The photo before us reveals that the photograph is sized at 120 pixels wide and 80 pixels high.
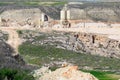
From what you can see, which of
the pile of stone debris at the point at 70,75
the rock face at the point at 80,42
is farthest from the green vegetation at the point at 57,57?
the pile of stone debris at the point at 70,75

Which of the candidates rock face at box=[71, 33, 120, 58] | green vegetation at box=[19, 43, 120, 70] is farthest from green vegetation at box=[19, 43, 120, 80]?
rock face at box=[71, 33, 120, 58]

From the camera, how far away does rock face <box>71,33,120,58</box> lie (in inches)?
2074

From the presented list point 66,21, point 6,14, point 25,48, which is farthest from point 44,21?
point 25,48

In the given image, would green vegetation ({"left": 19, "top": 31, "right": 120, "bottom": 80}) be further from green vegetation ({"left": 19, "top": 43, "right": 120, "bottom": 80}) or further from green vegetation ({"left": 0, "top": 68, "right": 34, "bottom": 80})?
green vegetation ({"left": 0, "top": 68, "right": 34, "bottom": 80})

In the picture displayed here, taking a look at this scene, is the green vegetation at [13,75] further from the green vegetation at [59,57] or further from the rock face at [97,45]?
the rock face at [97,45]

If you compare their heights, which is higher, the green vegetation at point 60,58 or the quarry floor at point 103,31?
the green vegetation at point 60,58

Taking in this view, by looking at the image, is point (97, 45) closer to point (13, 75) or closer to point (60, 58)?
point (60, 58)

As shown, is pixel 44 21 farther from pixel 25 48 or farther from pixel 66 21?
pixel 25 48

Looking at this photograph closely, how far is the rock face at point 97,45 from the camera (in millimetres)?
52688

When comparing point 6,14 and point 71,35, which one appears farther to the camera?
point 6,14

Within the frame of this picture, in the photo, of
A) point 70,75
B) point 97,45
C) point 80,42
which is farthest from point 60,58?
point 70,75

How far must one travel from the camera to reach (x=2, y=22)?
226ft

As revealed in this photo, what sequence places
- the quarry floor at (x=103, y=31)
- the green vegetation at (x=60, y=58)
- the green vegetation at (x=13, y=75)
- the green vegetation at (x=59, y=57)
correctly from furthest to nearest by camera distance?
1. the quarry floor at (x=103, y=31)
2. the green vegetation at (x=59, y=57)
3. the green vegetation at (x=60, y=58)
4. the green vegetation at (x=13, y=75)

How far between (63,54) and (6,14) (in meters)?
35.6
